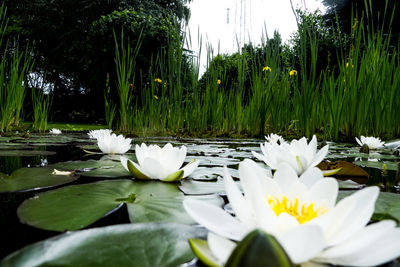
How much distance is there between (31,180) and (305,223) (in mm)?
744

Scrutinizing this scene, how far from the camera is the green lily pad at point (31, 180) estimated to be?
69 centimetres

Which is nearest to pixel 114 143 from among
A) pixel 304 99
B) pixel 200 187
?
pixel 200 187

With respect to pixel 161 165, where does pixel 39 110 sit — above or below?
above

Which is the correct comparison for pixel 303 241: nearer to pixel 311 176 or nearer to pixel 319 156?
pixel 311 176

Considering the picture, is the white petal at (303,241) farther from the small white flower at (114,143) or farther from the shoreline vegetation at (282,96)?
the shoreline vegetation at (282,96)

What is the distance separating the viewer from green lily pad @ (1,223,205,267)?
314mm

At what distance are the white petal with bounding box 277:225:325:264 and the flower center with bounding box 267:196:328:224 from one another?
0.11 meters

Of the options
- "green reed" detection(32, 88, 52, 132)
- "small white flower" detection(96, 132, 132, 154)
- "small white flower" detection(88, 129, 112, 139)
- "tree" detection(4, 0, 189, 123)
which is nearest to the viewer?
"small white flower" detection(96, 132, 132, 154)

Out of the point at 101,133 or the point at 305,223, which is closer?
the point at 305,223

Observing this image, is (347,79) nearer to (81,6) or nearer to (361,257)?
(361,257)

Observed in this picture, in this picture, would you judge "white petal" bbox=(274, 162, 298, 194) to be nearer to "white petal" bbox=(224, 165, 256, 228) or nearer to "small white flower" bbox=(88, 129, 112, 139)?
"white petal" bbox=(224, 165, 256, 228)

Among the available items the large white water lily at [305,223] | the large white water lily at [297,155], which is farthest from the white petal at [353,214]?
the large white water lily at [297,155]

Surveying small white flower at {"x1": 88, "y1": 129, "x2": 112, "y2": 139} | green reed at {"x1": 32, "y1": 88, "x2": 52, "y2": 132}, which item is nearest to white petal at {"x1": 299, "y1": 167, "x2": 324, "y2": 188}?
small white flower at {"x1": 88, "y1": 129, "x2": 112, "y2": 139}

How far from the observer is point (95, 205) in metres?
0.55
